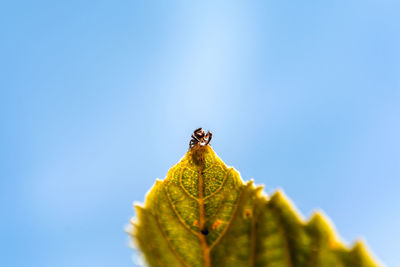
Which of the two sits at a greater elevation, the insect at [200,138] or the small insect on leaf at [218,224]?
the insect at [200,138]

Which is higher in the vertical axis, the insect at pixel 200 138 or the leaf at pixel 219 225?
the insect at pixel 200 138

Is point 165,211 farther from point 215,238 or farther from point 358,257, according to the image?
point 358,257

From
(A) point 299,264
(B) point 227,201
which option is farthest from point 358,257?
(B) point 227,201

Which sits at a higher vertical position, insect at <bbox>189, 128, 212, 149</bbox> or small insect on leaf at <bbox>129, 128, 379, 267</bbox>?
insect at <bbox>189, 128, 212, 149</bbox>

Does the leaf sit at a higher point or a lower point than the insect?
lower
